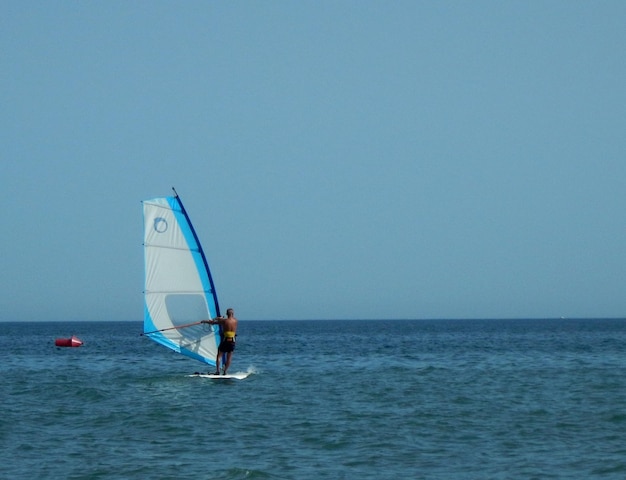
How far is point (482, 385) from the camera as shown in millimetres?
26297

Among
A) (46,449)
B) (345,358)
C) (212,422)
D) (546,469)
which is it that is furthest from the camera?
(345,358)

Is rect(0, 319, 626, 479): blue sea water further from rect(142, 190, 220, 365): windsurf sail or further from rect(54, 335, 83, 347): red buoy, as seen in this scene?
rect(54, 335, 83, 347): red buoy

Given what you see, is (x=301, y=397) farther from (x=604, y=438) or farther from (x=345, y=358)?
(x=345, y=358)

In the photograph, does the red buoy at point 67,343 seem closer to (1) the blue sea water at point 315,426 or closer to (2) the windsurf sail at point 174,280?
(1) the blue sea water at point 315,426

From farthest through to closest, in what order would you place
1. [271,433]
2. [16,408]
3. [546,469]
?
[16,408] < [271,433] < [546,469]

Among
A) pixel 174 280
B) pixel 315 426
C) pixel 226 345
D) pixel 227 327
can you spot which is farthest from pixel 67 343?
Answer: pixel 315 426

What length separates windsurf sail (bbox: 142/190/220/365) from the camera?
24.9 metres

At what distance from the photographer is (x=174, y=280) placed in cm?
2542

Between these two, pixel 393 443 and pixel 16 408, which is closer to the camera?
pixel 393 443

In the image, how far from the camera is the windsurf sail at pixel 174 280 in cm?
2486

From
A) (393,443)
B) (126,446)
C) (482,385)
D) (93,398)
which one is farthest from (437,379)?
(126,446)

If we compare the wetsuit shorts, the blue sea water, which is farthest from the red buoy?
the wetsuit shorts

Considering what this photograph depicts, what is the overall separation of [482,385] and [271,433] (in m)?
10.2

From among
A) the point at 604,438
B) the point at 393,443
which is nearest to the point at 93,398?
the point at 393,443
